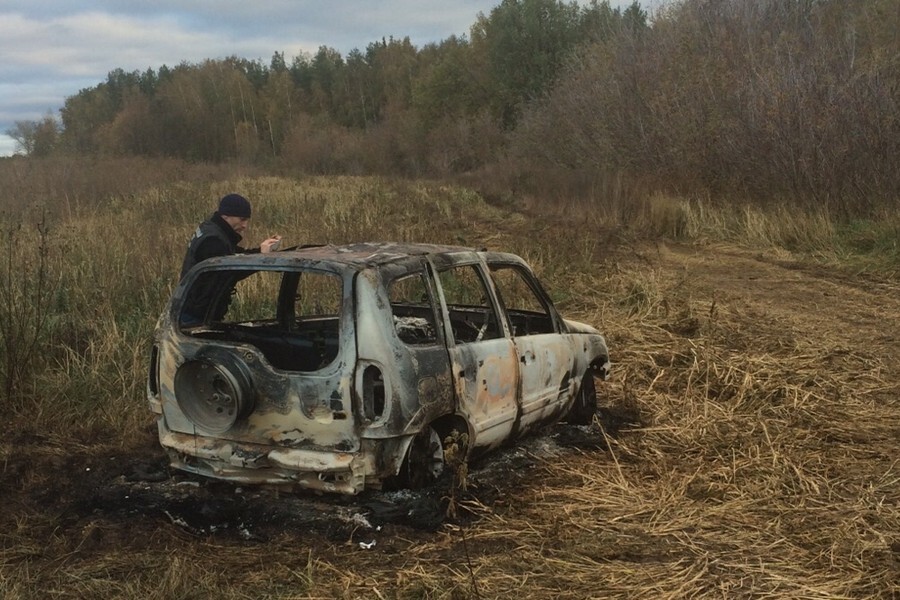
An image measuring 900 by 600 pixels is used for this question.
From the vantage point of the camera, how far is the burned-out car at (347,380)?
4.05 meters

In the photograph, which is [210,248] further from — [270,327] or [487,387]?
[487,387]

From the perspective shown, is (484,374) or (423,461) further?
(484,374)

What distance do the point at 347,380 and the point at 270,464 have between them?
25.4 inches

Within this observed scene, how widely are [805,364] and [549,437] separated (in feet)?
9.98

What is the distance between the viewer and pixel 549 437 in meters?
5.86

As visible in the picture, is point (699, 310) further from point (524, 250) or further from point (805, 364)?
point (524, 250)

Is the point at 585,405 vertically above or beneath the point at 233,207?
beneath

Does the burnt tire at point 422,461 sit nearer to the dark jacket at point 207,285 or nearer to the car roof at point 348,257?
the car roof at point 348,257

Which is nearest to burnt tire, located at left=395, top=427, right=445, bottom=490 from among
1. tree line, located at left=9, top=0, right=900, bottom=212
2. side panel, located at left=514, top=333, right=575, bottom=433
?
side panel, located at left=514, top=333, right=575, bottom=433

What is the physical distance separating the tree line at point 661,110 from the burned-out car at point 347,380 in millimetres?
12681

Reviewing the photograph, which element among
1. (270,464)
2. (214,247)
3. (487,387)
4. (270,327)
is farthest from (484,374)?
(214,247)

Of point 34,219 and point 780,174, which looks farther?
point 780,174

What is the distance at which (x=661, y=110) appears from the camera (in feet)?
71.9

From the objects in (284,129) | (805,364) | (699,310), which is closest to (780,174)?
(699,310)
